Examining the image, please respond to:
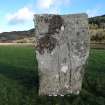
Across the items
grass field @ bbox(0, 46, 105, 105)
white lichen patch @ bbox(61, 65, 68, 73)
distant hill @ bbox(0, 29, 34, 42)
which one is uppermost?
white lichen patch @ bbox(61, 65, 68, 73)

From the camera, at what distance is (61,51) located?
15914 millimetres

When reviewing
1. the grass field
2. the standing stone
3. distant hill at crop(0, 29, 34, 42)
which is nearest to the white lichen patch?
the standing stone

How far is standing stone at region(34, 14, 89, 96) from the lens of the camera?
1581 cm

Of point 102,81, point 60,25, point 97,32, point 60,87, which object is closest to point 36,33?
point 60,25

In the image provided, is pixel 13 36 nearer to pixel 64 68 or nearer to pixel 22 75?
pixel 22 75

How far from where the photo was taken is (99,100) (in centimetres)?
1460

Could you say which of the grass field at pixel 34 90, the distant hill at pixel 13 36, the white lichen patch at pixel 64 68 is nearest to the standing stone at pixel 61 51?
the white lichen patch at pixel 64 68

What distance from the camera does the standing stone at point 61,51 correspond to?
15812 millimetres

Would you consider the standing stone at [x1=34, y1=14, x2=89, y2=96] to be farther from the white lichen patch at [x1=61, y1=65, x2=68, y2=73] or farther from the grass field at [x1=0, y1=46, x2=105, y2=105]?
the grass field at [x1=0, y1=46, x2=105, y2=105]

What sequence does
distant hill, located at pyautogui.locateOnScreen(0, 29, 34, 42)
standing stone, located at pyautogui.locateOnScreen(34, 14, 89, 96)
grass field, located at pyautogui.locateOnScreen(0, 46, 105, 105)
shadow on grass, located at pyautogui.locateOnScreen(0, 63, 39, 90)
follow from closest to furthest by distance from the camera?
1. grass field, located at pyautogui.locateOnScreen(0, 46, 105, 105)
2. standing stone, located at pyautogui.locateOnScreen(34, 14, 89, 96)
3. shadow on grass, located at pyautogui.locateOnScreen(0, 63, 39, 90)
4. distant hill, located at pyautogui.locateOnScreen(0, 29, 34, 42)

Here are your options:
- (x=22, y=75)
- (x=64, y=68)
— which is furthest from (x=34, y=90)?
(x=22, y=75)

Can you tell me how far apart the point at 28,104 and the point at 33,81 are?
312 cm

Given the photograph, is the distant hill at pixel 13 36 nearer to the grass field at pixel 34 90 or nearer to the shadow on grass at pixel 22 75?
the shadow on grass at pixel 22 75

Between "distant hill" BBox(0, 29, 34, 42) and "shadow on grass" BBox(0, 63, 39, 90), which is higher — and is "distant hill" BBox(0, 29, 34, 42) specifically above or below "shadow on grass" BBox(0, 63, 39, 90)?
below
